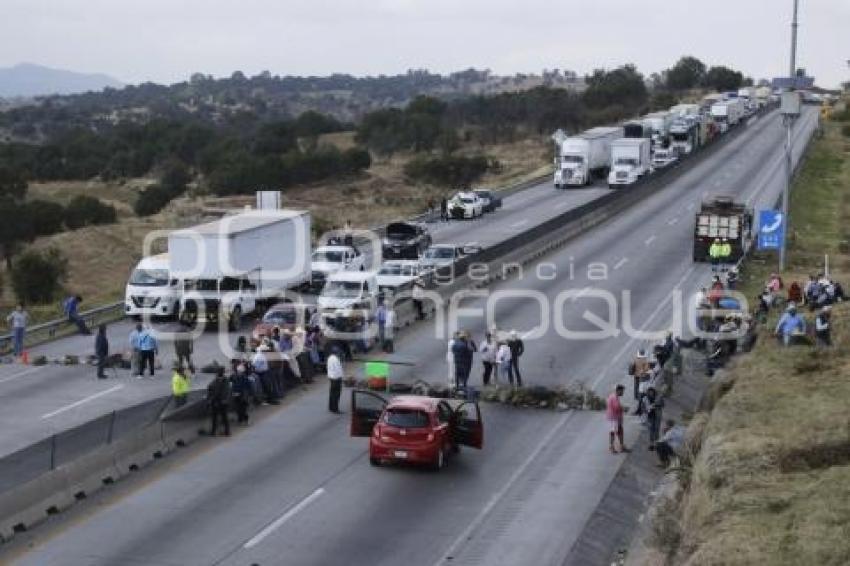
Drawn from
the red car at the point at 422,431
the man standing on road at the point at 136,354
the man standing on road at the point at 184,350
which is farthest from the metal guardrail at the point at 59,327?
the red car at the point at 422,431

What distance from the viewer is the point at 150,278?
36.3m

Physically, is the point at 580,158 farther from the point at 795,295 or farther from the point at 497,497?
the point at 497,497

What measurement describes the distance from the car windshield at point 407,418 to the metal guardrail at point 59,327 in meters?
14.7

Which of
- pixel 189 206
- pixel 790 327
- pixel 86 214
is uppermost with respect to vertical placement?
pixel 790 327

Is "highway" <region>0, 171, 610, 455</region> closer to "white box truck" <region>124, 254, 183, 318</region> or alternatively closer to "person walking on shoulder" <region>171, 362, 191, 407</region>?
"white box truck" <region>124, 254, 183, 318</region>

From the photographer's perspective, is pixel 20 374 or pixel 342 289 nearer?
pixel 20 374

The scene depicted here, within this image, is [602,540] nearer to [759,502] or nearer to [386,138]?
[759,502]

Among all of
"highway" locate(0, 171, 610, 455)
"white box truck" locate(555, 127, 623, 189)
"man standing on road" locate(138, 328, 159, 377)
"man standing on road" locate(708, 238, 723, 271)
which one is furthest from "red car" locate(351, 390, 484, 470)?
"white box truck" locate(555, 127, 623, 189)

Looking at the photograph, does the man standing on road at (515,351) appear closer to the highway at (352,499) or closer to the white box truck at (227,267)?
the highway at (352,499)

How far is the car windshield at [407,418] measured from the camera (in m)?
21.6

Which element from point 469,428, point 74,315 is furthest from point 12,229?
point 469,428

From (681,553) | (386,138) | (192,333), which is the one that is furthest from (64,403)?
(386,138)

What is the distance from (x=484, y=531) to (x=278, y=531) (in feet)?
10.2

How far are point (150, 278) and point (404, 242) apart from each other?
13.7m
